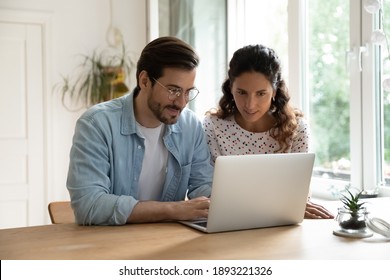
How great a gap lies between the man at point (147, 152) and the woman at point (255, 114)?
0.21 meters

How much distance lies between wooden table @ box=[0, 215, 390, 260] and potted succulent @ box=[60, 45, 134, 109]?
2.48 metres

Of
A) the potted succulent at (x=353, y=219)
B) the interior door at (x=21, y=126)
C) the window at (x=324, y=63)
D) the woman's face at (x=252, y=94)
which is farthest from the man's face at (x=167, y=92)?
the interior door at (x=21, y=126)

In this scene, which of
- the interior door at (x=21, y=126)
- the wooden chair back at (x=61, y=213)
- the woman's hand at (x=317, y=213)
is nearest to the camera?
the woman's hand at (x=317, y=213)

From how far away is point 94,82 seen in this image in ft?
13.0

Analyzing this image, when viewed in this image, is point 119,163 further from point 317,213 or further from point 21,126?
point 21,126

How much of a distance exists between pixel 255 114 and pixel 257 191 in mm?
657

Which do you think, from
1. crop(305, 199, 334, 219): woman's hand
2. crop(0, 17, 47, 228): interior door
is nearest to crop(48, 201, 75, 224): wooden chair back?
crop(305, 199, 334, 219): woman's hand

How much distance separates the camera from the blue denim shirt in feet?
5.24

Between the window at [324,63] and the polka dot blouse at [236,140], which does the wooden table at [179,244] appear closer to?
the polka dot blouse at [236,140]

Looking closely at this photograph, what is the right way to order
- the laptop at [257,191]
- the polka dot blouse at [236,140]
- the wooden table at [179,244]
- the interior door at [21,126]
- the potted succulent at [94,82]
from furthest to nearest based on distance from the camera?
the potted succulent at [94,82]
the interior door at [21,126]
the polka dot blouse at [236,140]
the laptop at [257,191]
the wooden table at [179,244]

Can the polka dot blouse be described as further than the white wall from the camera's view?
No

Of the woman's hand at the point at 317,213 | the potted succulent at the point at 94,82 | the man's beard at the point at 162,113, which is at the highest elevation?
the potted succulent at the point at 94,82

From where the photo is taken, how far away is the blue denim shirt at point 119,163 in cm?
160

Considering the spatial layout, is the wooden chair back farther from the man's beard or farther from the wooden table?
the man's beard
